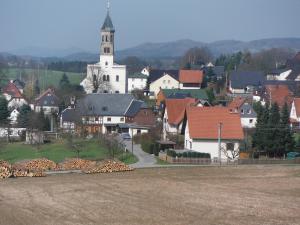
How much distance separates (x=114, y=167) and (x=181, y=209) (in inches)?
508

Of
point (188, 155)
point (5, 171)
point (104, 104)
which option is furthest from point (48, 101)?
point (5, 171)

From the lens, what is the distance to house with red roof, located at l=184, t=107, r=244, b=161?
4109cm

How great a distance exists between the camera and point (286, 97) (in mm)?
69375

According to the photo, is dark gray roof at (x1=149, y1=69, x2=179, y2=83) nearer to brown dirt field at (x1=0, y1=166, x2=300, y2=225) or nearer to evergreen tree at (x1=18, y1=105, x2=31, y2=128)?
evergreen tree at (x1=18, y1=105, x2=31, y2=128)

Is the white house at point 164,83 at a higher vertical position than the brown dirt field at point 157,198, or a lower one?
higher

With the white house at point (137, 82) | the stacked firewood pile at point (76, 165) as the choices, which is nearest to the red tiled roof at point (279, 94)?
the white house at point (137, 82)

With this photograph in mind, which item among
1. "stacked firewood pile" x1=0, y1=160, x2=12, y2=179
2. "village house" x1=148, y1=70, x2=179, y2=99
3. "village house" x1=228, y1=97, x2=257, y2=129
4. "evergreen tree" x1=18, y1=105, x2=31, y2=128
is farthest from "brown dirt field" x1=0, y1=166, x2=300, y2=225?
"village house" x1=148, y1=70, x2=179, y2=99

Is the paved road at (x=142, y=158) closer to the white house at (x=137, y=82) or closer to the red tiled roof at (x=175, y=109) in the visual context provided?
the red tiled roof at (x=175, y=109)

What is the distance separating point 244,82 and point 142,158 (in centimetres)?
4869

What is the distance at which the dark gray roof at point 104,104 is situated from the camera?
61344 millimetres

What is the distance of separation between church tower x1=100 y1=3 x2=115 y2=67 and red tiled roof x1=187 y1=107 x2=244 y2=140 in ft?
133

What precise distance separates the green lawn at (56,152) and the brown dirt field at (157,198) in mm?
8548

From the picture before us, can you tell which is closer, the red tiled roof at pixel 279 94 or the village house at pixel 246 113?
the village house at pixel 246 113

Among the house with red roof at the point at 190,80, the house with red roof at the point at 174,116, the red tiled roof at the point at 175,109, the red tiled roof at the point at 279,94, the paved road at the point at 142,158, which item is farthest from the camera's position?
the house with red roof at the point at 190,80
